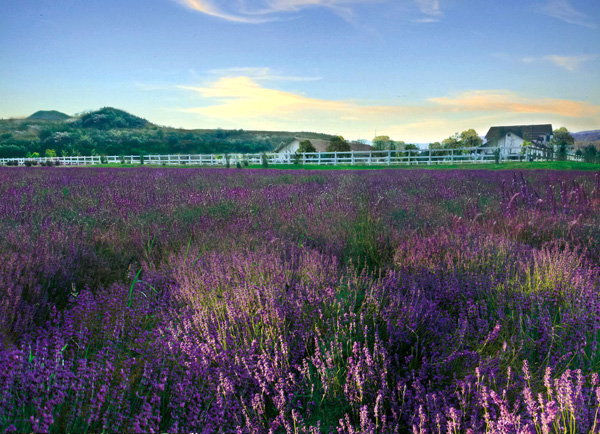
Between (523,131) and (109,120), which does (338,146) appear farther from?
(109,120)

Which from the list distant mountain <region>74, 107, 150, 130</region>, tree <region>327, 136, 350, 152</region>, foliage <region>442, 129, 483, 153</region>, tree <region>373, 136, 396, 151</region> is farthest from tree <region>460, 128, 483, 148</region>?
distant mountain <region>74, 107, 150, 130</region>

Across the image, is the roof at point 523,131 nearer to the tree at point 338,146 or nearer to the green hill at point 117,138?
the green hill at point 117,138

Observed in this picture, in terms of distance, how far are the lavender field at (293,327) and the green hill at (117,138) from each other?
66.4 metres

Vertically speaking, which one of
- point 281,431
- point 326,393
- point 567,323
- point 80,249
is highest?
point 80,249

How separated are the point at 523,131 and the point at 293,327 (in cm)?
8149

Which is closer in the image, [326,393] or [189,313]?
[326,393]

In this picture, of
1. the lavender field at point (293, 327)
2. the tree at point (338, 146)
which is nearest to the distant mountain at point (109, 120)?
the tree at point (338, 146)

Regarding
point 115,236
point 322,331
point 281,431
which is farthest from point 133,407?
point 115,236

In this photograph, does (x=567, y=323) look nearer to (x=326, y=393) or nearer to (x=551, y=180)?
(x=326, y=393)

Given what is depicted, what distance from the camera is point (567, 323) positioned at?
7.83ft

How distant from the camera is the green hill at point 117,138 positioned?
229 ft

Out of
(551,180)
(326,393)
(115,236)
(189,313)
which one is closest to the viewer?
(326,393)

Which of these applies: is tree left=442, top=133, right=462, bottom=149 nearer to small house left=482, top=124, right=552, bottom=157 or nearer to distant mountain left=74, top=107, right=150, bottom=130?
small house left=482, top=124, right=552, bottom=157

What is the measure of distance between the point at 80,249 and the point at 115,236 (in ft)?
1.80
